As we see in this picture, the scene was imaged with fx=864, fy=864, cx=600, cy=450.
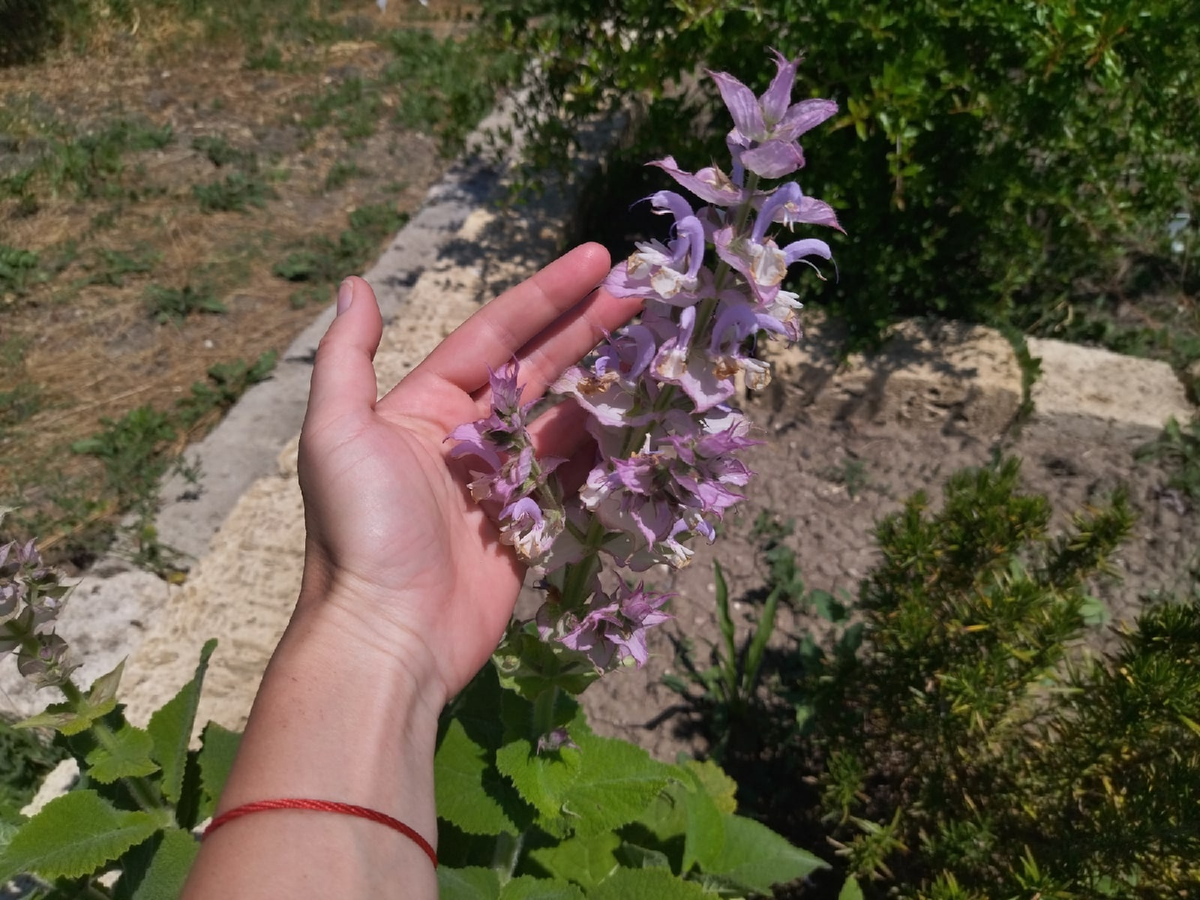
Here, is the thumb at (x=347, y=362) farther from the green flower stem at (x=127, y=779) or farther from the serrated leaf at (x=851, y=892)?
the serrated leaf at (x=851, y=892)

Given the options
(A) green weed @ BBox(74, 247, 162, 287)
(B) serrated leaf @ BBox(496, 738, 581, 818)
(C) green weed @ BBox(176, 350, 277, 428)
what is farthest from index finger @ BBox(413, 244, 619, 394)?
(A) green weed @ BBox(74, 247, 162, 287)

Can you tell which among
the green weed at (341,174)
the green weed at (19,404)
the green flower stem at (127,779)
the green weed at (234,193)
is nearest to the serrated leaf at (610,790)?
the green flower stem at (127,779)

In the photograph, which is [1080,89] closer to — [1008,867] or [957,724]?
[957,724]

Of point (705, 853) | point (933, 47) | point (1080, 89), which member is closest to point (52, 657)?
point (705, 853)

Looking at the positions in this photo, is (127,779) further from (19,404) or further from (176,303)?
(176,303)

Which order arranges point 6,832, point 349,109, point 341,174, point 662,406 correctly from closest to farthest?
point 662,406
point 6,832
point 341,174
point 349,109

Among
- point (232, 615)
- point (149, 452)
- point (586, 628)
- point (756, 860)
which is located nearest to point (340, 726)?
point (586, 628)
